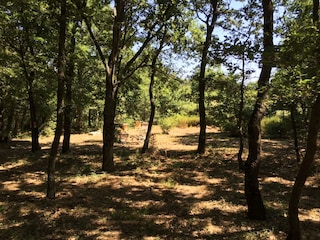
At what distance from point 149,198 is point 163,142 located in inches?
376

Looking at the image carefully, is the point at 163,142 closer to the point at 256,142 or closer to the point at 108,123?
the point at 108,123

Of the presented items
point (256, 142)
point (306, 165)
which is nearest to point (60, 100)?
point (256, 142)

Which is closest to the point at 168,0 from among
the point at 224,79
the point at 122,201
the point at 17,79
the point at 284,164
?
the point at 224,79

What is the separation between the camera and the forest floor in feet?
19.2

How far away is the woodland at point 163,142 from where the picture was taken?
5.56 m

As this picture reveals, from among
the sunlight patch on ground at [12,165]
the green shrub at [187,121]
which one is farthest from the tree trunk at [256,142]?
the green shrub at [187,121]

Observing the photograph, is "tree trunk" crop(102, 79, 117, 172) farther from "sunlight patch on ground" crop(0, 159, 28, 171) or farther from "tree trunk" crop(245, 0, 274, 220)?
"tree trunk" crop(245, 0, 274, 220)

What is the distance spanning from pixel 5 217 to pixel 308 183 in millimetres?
8314

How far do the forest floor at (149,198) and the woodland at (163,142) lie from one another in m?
0.04

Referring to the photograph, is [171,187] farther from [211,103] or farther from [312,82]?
[312,82]

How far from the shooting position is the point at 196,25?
1409 cm

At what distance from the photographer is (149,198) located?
798 centimetres

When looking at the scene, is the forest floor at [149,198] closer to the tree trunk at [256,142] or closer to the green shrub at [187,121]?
the tree trunk at [256,142]

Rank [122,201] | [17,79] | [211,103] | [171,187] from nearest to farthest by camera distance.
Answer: [122,201]
[171,187]
[211,103]
[17,79]
